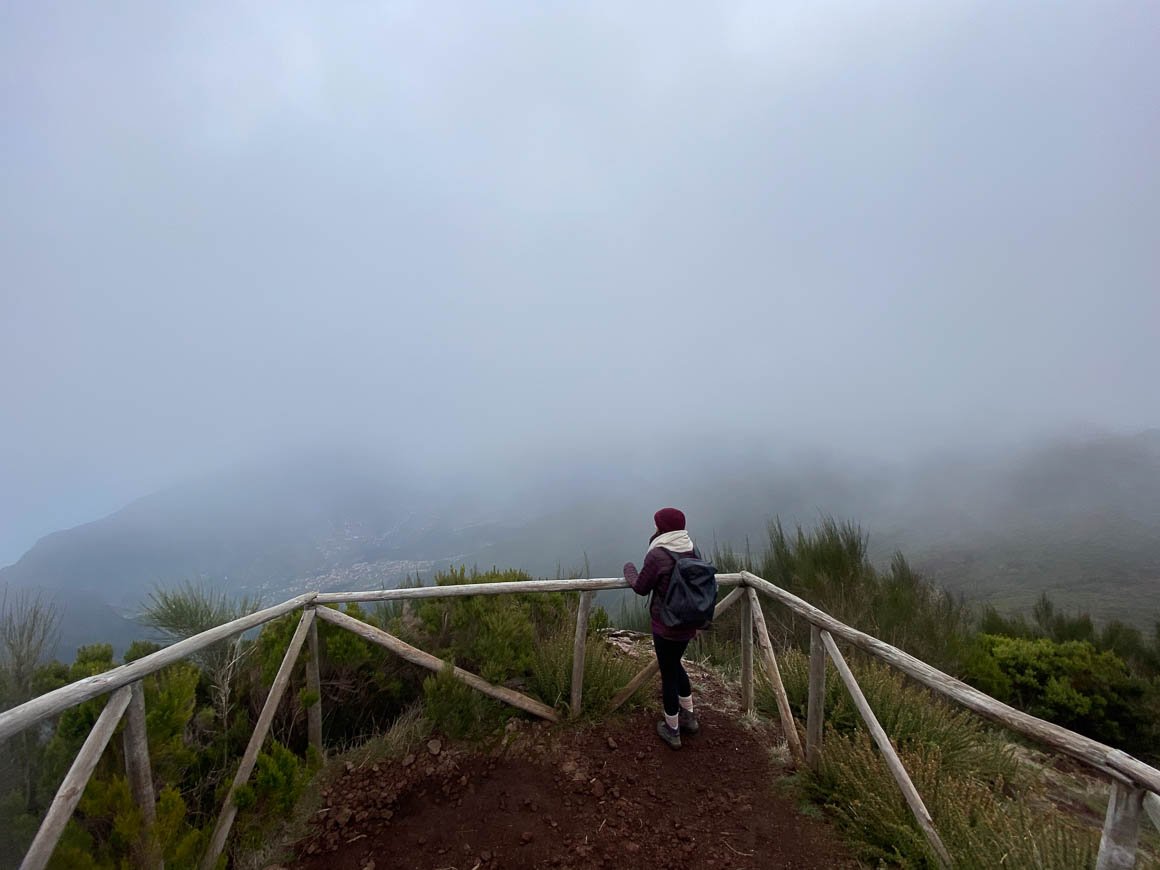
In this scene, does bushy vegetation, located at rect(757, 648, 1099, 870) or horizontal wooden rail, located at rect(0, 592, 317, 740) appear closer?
horizontal wooden rail, located at rect(0, 592, 317, 740)

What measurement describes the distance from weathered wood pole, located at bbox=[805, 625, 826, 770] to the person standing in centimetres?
88

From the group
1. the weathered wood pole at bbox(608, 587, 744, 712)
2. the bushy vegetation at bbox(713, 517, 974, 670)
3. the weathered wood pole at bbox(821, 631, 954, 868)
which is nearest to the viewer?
the weathered wood pole at bbox(821, 631, 954, 868)

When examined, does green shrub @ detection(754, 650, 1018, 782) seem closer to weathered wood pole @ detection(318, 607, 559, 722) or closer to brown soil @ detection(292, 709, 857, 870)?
brown soil @ detection(292, 709, 857, 870)

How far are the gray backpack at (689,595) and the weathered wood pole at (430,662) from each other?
155cm

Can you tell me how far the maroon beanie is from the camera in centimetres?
422

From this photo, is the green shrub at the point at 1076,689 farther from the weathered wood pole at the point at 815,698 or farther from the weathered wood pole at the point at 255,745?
the weathered wood pole at the point at 255,745

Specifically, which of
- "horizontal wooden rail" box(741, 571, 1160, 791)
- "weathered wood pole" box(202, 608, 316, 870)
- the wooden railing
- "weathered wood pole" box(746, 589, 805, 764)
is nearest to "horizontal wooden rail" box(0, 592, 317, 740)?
the wooden railing

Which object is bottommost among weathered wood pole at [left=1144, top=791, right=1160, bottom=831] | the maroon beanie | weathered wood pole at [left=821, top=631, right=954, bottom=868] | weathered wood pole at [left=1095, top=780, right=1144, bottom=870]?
weathered wood pole at [left=821, top=631, right=954, bottom=868]

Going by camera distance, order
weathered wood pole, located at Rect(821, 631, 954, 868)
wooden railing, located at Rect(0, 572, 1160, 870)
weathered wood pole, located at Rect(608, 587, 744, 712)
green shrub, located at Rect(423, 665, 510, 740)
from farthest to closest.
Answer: weathered wood pole, located at Rect(608, 587, 744, 712) → green shrub, located at Rect(423, 665, 510, 740) → weathered wood pole, located at Rect(821, 631, 954, 868) → wooden railing, located at Rect(0, 572, 1160, 870)

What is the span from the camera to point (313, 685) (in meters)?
4.26

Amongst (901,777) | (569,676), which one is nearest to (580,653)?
(569,676)

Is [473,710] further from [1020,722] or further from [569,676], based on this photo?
[1020,722]

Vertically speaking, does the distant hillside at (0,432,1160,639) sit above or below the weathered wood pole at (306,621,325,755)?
below

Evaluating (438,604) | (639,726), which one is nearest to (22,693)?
(438,604)
